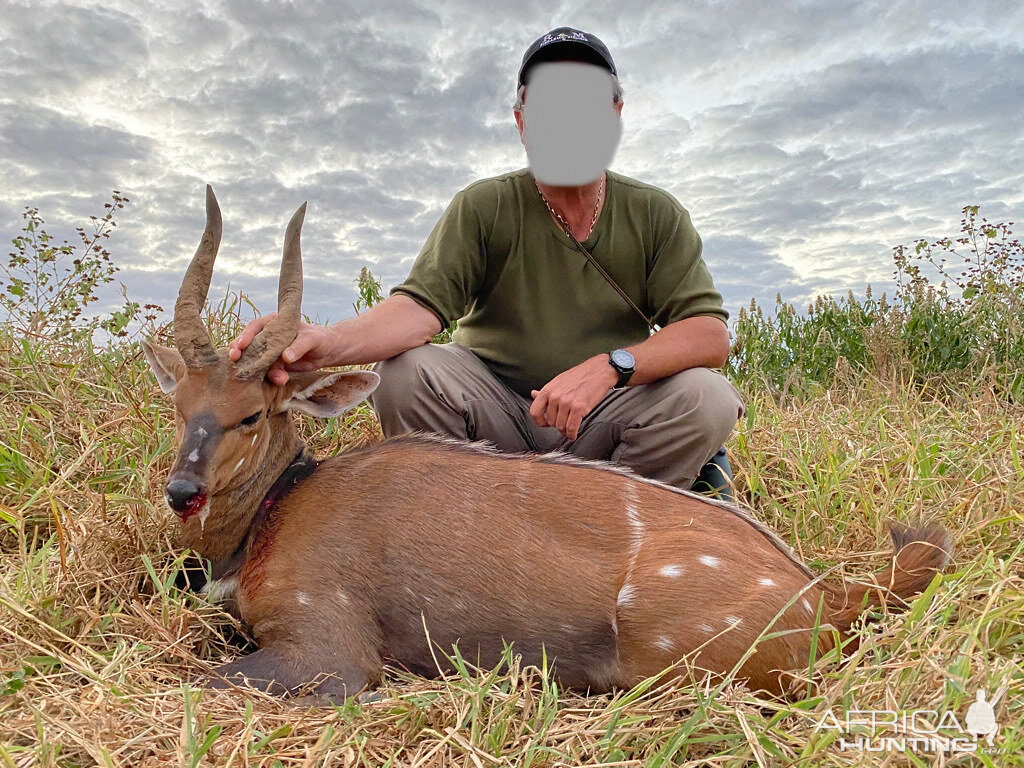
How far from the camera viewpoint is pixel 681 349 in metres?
4.48

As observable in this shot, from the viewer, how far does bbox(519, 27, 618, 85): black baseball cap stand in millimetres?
4785

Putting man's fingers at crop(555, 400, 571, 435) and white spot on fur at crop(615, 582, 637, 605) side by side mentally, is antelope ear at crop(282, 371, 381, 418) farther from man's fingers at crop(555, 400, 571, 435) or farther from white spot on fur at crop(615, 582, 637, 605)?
white spot on fur at crop(615, 582, 637, 605)

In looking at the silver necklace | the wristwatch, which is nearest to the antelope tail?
the wristwatch

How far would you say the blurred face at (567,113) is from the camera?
4.79m

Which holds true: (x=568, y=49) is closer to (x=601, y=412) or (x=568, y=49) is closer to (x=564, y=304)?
(x=564, y=304)

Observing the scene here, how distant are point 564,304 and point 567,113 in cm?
120

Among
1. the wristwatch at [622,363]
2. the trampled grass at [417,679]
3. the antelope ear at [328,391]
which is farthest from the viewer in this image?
the wristwatch at [622,363]

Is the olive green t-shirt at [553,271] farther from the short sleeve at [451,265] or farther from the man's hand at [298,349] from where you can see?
the man's hand at [298,349]

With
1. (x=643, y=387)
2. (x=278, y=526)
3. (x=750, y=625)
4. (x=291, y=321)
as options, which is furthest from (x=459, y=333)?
(x=750, y=625)

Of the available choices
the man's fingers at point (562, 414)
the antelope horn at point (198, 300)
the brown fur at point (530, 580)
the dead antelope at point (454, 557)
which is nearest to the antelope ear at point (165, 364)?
the dead antelope at point (454, 557)
